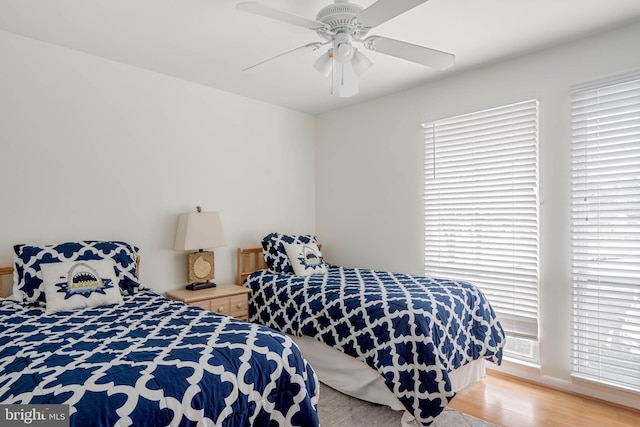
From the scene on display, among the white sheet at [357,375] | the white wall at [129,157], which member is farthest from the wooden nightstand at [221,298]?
the white sheet at [357,375]

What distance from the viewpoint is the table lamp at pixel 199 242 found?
3193 mm

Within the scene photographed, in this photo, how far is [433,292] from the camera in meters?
2.63

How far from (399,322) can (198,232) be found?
1.89m

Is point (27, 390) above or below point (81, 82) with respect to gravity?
below

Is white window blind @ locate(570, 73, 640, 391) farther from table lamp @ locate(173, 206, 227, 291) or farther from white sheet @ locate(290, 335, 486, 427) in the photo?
table lamp @ locate(173, 206, 227, 291)

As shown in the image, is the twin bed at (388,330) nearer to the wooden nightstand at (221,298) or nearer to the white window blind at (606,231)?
the wooden nightstand at (221,298)

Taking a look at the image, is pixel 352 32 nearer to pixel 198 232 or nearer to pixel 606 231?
pixel 198 232

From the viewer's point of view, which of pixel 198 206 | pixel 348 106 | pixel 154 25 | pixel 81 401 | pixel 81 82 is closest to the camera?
pixel 81 401

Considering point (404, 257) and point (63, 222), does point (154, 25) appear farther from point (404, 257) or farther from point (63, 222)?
point (404, 257)

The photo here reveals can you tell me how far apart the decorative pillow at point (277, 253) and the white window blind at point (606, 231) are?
7.79 ft

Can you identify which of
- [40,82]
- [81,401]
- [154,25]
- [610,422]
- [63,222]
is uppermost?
[154,25]

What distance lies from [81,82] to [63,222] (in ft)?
3.60

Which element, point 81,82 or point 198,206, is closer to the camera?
point 81,82

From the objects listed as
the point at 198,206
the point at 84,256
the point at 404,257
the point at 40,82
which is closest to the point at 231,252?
the point at 198,206
